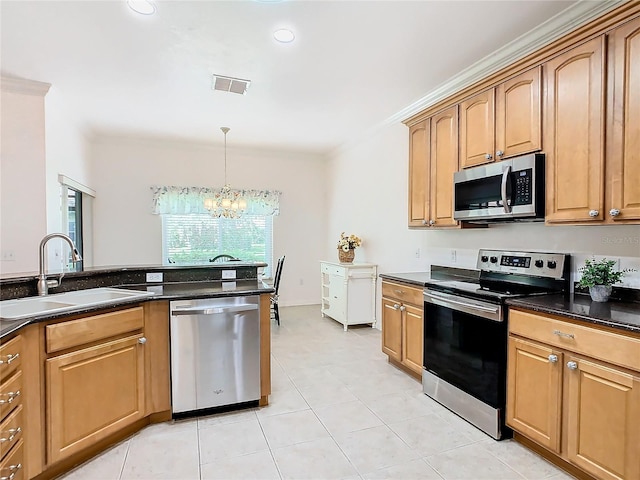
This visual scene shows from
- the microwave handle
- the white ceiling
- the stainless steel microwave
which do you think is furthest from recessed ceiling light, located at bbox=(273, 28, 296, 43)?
the microwave handle

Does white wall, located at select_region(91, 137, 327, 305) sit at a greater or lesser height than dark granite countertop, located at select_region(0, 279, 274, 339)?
greater

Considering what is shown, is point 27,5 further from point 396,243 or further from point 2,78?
point 396,243

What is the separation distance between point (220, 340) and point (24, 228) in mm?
2427

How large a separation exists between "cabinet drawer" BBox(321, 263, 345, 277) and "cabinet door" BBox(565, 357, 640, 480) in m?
3.24

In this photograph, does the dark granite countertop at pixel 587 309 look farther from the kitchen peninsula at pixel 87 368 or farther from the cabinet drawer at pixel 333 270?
the cabinet drawer at pixel 333 270

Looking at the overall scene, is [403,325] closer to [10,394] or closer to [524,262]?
[524,262]

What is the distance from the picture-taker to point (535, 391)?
208 centimetres

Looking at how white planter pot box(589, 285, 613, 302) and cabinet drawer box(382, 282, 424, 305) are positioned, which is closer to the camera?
white planter pot box(589, 285, 613, 302)

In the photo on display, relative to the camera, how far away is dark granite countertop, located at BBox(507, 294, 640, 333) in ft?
5.56

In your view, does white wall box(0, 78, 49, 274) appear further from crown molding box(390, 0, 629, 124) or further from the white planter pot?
the white planter pot

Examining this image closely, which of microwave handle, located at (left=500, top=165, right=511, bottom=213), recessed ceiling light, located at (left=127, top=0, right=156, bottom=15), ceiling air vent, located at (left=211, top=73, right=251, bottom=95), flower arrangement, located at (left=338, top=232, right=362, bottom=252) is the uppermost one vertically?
recessed ceiling light, located at (left=127, top=0, right=156, bottom=15)

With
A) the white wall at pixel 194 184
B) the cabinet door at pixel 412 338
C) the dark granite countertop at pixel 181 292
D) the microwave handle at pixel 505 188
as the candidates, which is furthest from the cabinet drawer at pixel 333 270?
the microwave handle at pixel 505 188

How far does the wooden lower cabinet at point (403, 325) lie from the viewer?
10.2 ft

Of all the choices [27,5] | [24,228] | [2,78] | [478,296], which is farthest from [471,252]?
[2,78]
